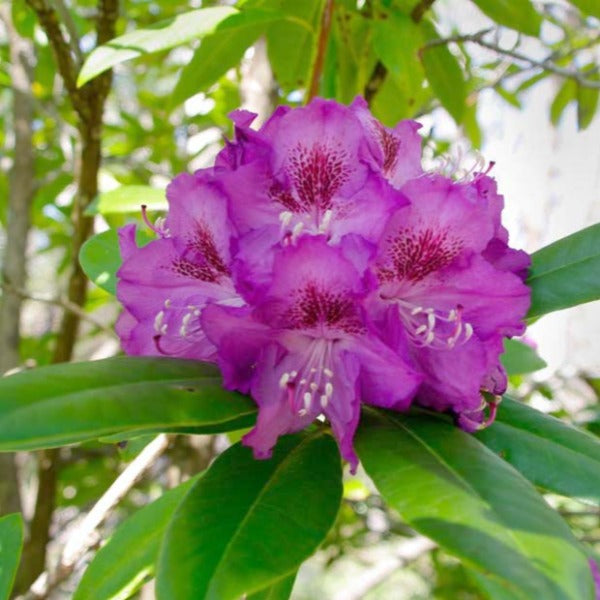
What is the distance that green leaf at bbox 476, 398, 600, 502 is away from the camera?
1.99ft

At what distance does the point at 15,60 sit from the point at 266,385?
152cm

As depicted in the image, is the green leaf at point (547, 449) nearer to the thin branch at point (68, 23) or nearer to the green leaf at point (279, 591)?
the green leaf at point (279, 591)

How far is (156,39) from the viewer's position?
91cm

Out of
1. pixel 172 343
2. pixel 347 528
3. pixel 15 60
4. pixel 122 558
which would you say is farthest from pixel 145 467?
pixel 347 528

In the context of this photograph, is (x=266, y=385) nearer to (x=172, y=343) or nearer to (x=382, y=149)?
(x=172, y=343)

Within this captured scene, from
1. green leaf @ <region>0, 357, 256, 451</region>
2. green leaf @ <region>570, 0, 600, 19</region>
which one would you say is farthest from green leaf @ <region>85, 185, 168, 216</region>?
green leaf @ <region>570, 0, 600, 19</region>

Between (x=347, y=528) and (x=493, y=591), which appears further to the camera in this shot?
(x=347, y=528)

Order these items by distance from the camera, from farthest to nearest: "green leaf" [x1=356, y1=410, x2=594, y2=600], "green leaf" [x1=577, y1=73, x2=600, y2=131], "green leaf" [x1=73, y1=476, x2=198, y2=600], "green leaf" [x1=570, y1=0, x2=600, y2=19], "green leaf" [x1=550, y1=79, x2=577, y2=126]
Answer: "green leaf" [x1=550, y1=79, x2=577, y2=126], "green leaf" [x1=577, y1=73, x2=600, y2=131], "green leaf" [x1=570, y1=0, x2=600, y2=19], "green leaf" [x1=73, y1=476, x2=198, y2=600], "green leaf" [x1=356, y1=410, x2=594, y2=600]

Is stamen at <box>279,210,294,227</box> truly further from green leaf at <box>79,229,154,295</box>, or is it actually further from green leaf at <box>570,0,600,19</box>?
green leaf at <box>570,0,600,19</box>

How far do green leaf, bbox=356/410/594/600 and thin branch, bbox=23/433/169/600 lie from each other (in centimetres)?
50

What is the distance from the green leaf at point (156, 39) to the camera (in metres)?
0.90

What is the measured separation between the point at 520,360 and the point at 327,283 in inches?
20.9

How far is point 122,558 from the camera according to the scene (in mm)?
863

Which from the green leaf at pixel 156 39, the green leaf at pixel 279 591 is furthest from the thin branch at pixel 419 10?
the green leaf at pixel 279 591
